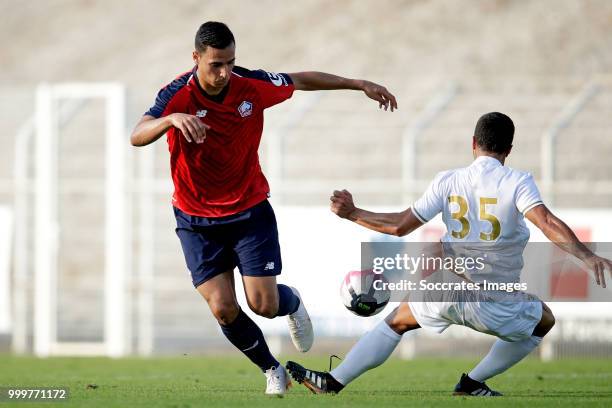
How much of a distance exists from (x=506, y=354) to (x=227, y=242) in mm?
1983

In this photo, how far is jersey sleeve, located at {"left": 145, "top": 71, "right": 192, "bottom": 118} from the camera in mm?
7613

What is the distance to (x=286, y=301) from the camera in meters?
8.37

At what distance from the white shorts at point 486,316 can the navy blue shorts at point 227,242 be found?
1.13 meters

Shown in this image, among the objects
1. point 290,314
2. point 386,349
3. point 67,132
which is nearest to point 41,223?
point 290,314

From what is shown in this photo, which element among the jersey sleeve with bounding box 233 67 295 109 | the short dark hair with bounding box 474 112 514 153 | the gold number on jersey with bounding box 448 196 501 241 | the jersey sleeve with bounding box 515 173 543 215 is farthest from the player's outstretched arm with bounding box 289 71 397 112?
the jersey sleeve with bounding box 515 173 543 215

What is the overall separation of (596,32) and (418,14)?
493cm


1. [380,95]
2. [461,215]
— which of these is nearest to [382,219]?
[461,215]

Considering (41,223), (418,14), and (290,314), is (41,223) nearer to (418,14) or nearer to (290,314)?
(290,314)

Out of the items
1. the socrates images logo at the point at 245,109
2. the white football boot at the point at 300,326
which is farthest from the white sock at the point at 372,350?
the socrates images logo at the point at 245,109

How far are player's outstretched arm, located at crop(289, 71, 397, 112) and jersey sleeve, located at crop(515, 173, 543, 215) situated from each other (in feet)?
3.74

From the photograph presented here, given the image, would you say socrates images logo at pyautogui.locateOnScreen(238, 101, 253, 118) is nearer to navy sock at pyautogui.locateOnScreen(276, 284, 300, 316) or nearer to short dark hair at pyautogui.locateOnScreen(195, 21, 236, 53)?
short dark hair at pyautogui.locateOnScreen(195, 21, 236, 53)

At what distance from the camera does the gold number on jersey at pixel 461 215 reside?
24.1 ft

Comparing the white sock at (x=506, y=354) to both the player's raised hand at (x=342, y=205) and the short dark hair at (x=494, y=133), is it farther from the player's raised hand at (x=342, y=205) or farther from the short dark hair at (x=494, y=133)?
the player's raised hand at (x=342, y=205)

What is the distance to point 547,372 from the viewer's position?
11359mm
